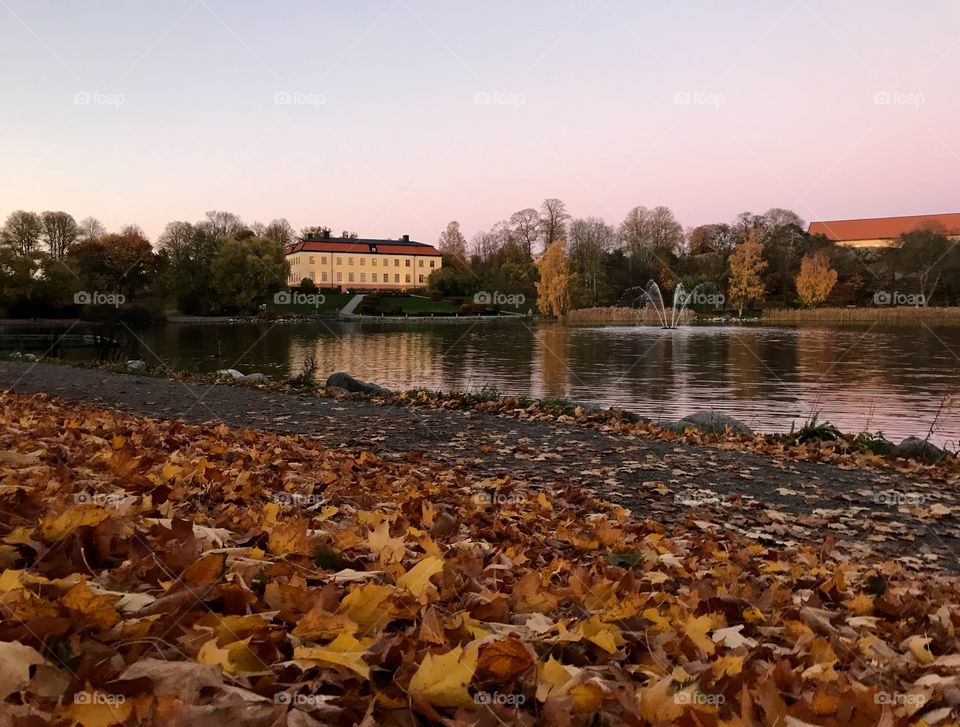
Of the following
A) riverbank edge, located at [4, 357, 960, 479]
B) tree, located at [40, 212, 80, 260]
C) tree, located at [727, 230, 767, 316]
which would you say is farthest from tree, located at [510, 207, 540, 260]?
riverbank edge, located at [4, 357, 960, 479]

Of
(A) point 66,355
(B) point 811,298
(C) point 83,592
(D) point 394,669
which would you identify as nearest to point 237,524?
(C) point 83,592

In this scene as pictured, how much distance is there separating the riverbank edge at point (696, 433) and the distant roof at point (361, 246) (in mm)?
95672

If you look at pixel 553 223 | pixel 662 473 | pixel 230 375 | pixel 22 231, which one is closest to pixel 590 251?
pixel 553 223

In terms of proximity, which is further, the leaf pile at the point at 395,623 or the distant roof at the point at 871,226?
the distant roof at the point at 871,226

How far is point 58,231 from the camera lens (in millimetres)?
68500

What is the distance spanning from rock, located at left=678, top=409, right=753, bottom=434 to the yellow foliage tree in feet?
193

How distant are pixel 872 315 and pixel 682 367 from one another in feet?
131

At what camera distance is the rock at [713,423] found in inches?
444

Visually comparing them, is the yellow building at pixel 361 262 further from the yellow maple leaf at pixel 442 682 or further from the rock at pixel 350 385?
the yellow maple leaf at pixel 442 682

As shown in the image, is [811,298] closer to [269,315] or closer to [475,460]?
[269,315]

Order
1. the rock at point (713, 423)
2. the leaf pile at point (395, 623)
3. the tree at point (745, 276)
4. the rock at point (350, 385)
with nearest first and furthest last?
the leaf pile at point (395, 623), the rock at point (713, 423), the rock at point (350, 385), the tree at point (745, 276)

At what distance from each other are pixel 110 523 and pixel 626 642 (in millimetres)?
1898

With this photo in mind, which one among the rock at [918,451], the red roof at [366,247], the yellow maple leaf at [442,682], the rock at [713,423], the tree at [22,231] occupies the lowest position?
the rock at [918,451]

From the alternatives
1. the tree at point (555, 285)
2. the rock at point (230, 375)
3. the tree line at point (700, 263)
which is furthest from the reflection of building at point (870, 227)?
the rock at point (230, 375)
